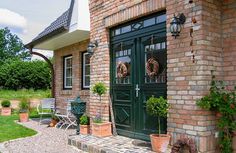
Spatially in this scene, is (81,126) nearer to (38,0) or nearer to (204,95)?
(204,95)

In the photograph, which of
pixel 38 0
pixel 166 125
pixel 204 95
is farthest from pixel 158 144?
pixel 38 0

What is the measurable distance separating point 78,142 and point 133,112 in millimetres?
1359

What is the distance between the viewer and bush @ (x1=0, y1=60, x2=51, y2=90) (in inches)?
1080

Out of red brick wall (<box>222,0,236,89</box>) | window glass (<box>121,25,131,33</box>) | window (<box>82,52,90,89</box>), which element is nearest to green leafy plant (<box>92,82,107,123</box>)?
window glass (<box>121,25,131,33</box>)

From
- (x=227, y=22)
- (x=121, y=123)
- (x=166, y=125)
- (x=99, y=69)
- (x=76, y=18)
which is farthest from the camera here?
(x=76, y=18)

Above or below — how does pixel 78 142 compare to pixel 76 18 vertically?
below

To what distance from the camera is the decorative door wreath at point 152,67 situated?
5811 mm

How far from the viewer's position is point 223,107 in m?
4.51

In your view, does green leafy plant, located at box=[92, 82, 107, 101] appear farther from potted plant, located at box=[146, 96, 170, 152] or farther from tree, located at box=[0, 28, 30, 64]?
tree, located at box=[0, 28, 30, 64]

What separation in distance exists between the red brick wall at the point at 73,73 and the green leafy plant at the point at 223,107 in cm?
552

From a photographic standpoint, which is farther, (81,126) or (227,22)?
(81,126)

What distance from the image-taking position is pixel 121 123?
685cm

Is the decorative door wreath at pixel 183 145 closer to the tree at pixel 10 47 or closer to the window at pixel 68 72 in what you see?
the window at pixel 68 72

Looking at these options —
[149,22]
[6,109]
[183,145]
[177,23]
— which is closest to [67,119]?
[149,22]
